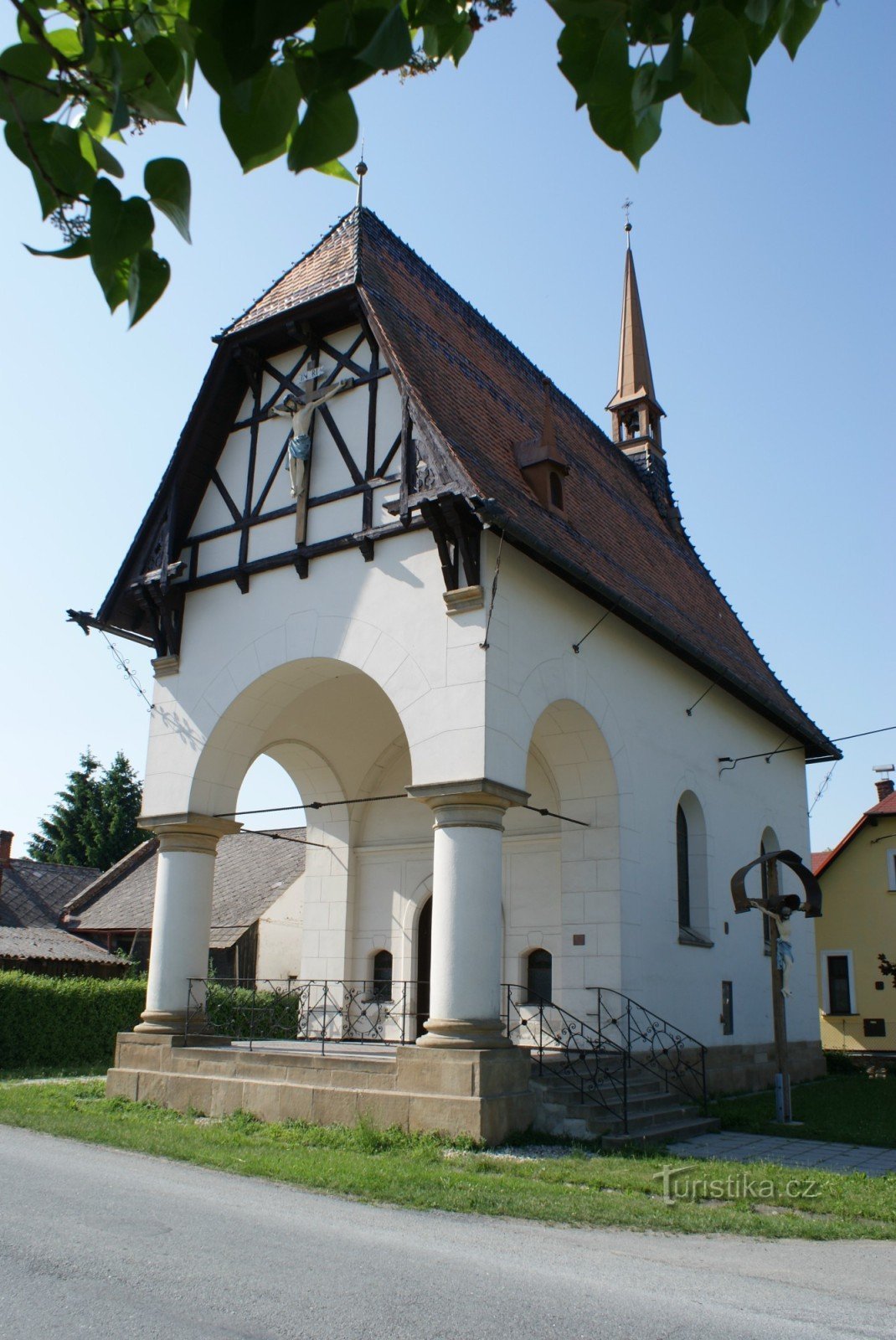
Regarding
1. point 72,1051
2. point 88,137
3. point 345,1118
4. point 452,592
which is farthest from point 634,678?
point 88,137

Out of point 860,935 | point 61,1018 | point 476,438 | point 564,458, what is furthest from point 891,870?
point 61,1018

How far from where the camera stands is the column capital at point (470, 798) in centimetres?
1225

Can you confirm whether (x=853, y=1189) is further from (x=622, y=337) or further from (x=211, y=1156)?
(x=622, y=337)

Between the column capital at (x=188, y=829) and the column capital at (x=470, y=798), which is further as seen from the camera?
the column capital at (x=188, y=829)

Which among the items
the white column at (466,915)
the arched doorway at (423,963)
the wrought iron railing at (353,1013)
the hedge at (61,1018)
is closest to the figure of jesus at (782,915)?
the white column at (466,915)

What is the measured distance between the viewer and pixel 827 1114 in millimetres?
15312

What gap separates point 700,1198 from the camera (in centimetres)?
928

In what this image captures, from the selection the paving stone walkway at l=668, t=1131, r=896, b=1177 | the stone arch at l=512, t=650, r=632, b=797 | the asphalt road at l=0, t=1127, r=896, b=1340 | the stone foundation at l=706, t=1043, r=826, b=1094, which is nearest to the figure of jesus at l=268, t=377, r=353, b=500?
the stone arch at l=512, t=650, r=632, b=797

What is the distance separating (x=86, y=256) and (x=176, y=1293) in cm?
539

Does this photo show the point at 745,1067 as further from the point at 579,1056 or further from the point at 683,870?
the point at 579,1056

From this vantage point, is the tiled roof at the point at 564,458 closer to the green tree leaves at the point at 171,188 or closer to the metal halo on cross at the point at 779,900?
the metal halo on cross at the point at 779,900

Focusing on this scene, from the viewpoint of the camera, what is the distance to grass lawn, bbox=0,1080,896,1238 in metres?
8.41

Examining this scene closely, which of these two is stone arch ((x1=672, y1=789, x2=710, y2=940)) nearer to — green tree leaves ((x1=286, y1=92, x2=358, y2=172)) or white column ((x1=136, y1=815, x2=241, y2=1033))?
white column ((x1=136, y1=815, x2=241, y2=1033))

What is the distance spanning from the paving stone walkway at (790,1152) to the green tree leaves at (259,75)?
10.6 metres
